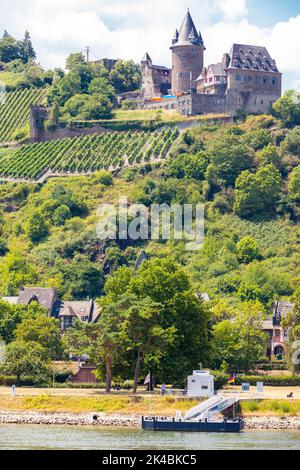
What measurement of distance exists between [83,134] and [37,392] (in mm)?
68061

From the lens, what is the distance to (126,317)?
85438 mm

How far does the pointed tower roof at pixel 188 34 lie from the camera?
15475 centimetres

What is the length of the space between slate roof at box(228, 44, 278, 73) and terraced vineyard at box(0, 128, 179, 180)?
924 centimetres

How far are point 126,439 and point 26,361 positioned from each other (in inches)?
724

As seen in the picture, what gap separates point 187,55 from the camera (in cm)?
15475

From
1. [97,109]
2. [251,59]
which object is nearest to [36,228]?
[97,109]

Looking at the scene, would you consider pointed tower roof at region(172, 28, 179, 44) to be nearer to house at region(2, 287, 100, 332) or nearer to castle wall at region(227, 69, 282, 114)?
castle wall at region(227, 69, 282, 114)

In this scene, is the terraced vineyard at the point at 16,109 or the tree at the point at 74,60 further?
the tree at the point at 74,60

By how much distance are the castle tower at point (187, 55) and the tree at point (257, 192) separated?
76.0 ft

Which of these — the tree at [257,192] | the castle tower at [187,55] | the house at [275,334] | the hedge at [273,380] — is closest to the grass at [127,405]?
the hedge at [273,380]

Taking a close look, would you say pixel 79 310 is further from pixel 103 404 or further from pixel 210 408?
pixel 210 408

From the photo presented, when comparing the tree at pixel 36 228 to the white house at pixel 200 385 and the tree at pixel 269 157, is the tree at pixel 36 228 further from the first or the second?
the white house at pixel 200 385
